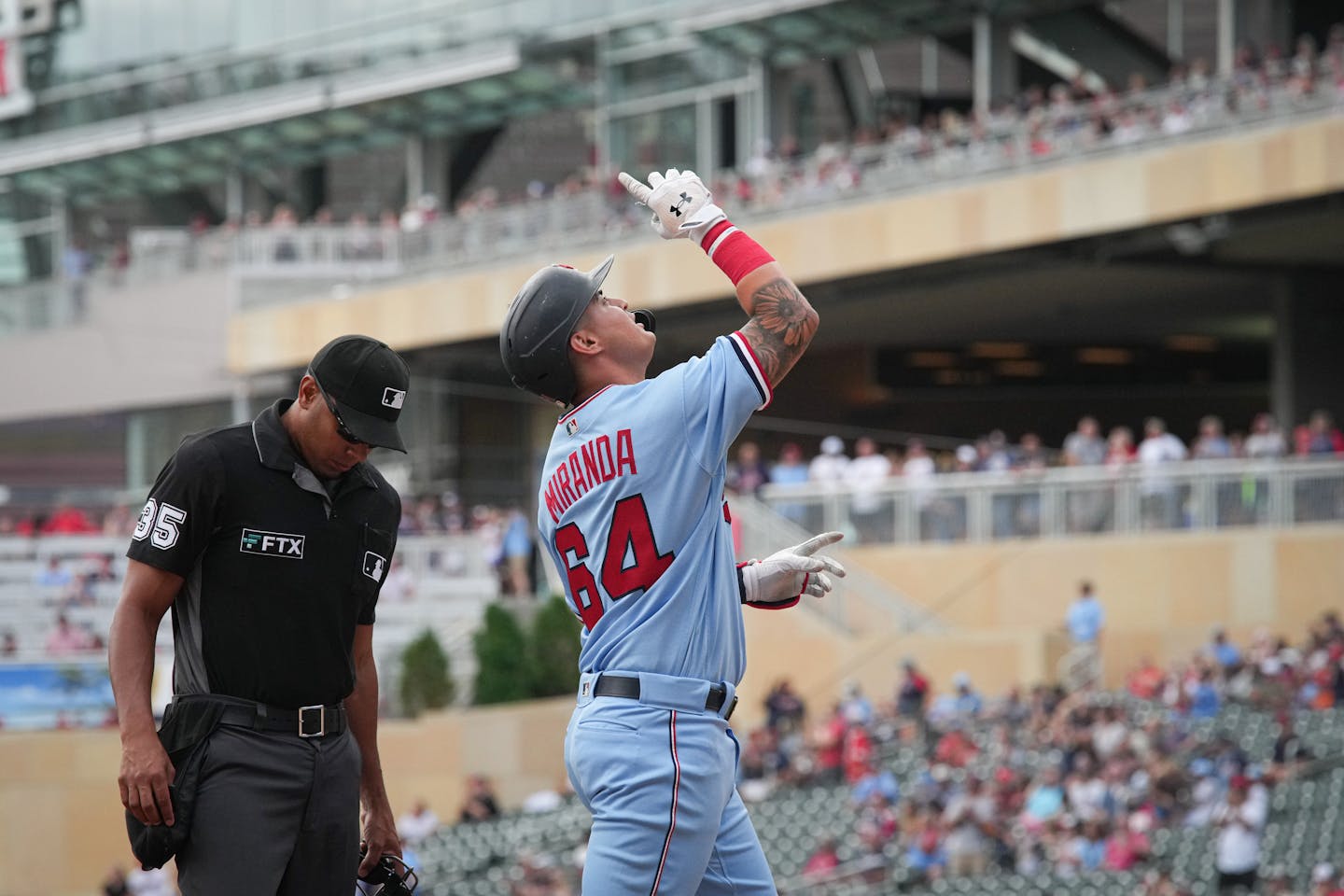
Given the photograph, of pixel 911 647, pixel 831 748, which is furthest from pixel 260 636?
pixel 911 647

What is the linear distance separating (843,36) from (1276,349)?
8.29 m

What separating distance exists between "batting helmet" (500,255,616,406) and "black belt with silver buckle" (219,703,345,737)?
0.95 metres

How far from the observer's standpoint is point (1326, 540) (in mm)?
20062

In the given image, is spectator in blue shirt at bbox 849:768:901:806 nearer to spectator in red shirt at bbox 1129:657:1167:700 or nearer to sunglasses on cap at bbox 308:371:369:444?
spectator in red shirt at bbox 1129:657:1167:700

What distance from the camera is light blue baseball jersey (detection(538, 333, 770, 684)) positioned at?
14.4 ft

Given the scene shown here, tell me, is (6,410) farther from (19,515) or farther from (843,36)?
(843,36)

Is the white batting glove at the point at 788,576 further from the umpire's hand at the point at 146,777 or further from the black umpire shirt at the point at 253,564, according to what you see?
the umpire's hand at the point at 146,777

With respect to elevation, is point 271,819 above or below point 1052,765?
above

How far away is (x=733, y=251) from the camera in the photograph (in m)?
4.51

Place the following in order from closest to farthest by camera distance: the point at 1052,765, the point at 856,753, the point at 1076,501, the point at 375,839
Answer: the point at 375,839, the point at 1052,765, the point at 856,753, the point at 1076,501

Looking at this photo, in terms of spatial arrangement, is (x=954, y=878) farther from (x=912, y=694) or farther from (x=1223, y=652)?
(x=1223, y=652)

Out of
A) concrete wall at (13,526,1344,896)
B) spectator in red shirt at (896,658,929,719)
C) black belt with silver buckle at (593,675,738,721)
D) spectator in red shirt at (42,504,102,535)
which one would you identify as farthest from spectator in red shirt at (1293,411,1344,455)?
black belt with silver buckle at (593,675,738,721)

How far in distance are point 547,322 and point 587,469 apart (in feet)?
1.17

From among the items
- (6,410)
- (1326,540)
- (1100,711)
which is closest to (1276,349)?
(1326,540)
